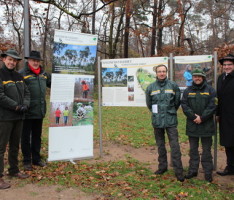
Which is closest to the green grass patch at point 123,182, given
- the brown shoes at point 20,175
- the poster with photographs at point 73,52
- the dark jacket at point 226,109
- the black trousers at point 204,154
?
the brown shoes at point 20,175

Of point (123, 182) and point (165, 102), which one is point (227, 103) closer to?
point (165, 102)

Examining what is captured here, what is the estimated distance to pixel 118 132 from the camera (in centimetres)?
887

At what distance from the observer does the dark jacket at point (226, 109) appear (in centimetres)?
449

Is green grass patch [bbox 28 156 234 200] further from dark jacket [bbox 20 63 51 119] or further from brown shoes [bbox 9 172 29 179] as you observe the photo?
dark jacket [bbox 20 63 51 119]

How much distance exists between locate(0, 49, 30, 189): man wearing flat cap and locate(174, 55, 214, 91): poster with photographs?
3181 millimetres

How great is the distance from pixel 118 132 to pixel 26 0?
17.0ft

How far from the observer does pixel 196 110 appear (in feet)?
14.7

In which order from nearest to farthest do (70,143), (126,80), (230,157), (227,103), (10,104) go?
1. (10,104)
2. (227,103)
3. (230,157)
4. (70,143)
5. (126,80)

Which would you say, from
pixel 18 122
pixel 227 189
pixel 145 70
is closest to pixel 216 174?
pixel 227 189

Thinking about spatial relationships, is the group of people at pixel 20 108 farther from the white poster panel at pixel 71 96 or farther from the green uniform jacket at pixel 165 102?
the green uniform jacket at pixel 165 102

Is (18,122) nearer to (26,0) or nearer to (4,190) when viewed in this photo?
(4,190)

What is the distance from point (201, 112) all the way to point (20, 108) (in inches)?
128

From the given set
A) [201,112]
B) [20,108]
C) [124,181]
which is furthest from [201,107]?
[20,108]

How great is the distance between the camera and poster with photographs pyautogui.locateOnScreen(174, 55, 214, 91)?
16.9 feet
